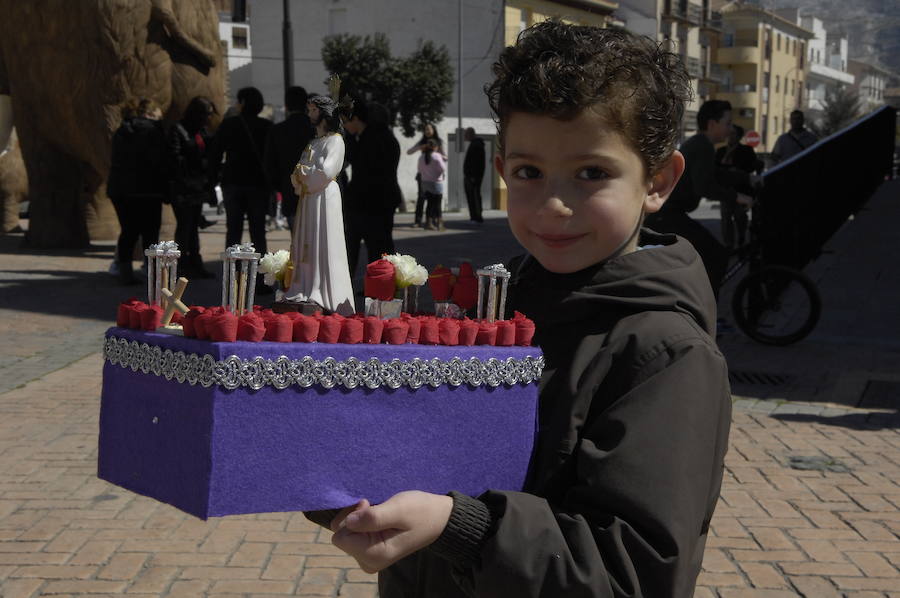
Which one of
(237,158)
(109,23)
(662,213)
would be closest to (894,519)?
(662,213)

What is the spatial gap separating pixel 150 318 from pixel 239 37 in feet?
175

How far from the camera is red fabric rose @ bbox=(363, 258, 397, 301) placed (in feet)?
5.32

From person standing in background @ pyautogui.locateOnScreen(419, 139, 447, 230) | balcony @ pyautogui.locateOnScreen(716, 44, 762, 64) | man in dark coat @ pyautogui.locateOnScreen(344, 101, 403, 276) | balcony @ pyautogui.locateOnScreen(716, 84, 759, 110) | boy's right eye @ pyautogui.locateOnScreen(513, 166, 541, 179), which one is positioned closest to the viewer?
boy's right eye @ pyautogui.locateOnScreen(513, 166, 541, 179)

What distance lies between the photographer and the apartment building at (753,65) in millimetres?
83750

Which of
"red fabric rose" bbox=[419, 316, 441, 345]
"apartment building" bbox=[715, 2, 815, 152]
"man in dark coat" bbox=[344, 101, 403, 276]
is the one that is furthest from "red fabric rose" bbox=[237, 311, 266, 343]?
"apartment building" bbox=[715, 2, 815, 152]

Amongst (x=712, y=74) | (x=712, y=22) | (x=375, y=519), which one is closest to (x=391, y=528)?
(x=375, y=519)

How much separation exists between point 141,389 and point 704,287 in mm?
804

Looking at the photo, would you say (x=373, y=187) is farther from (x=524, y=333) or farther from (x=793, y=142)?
(x=793, y=142)

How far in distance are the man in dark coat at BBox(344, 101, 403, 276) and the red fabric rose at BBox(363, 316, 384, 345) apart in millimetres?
7689

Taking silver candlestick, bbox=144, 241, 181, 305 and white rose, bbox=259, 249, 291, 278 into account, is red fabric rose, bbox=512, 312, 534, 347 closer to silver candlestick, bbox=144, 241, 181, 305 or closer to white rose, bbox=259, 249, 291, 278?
silver candlestick, bbox=144, 241, 181, 305

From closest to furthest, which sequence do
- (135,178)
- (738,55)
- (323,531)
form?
1. (323,531)
2. (135,178)
3. (738,55)

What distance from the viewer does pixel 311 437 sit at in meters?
1.33

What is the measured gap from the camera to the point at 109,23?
1283 cm

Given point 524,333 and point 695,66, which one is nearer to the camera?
point 524,333
